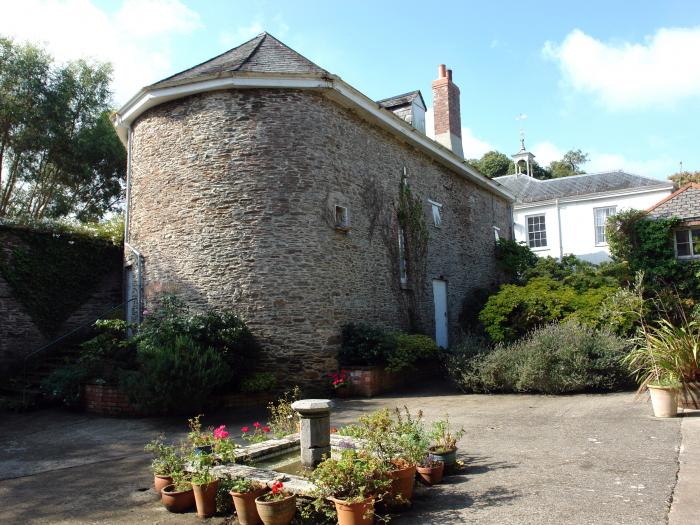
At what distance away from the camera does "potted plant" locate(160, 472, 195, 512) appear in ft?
16.0

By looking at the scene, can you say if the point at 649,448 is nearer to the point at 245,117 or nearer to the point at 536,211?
the point at 245,117

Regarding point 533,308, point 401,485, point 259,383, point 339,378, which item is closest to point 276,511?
point 401,485

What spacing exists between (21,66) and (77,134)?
307 centimetres

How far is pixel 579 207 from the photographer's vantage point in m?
27.7

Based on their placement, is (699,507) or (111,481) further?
(111,481)

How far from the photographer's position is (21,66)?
1983 centimetres

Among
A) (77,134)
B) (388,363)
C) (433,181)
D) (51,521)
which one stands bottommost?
(51,521)

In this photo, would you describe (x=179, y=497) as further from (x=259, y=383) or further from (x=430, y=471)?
(x=259, y=383)

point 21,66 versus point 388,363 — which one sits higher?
point 21,66

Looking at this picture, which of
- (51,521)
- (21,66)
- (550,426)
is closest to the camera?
(51,521)

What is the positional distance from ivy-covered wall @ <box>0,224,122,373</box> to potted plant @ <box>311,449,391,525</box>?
39.0 feet

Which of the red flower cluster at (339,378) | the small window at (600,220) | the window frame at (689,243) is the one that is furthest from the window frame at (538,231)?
the red flower cluster at (339,378)

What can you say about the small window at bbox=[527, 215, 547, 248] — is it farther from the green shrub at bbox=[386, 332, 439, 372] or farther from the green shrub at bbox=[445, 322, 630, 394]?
the green shrub at bbox=[445, 322, 630, 394]

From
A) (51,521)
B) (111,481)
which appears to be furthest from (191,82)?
(51,521)
